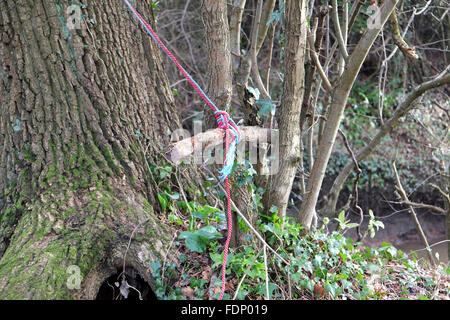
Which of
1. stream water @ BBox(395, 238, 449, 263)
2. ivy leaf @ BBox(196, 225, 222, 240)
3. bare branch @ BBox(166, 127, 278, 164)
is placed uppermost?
stream water @ BBox(395, 238, 449, 263)

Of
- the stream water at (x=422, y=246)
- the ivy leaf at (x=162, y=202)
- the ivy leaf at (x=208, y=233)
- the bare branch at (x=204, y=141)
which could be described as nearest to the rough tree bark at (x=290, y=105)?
the bare branch at (x=204, y=141)

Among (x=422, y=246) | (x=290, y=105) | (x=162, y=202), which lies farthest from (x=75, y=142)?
(x=422, y=246)

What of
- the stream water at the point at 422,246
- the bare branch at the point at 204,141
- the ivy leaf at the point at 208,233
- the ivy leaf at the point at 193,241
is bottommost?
the ivy leaf at the point at 193,241

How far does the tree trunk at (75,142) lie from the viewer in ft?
7.04

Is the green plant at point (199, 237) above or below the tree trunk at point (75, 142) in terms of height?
below

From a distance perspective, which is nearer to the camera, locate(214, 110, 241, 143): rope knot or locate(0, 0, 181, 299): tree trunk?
locate(214, 110, 241, 143): rope knot

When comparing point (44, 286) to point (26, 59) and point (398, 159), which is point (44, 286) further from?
point (398, 159)

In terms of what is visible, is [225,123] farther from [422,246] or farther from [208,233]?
[422,246]

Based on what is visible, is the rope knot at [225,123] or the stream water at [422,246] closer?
the rope knot at [225,123]

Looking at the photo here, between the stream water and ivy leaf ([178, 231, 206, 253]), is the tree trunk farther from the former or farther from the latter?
the stream water

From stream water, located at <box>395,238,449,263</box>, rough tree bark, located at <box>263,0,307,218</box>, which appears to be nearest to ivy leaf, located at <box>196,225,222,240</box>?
rough tree bark, located at <box>263,0,307,218</box>

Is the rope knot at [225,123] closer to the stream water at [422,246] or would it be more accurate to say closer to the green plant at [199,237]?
the green plant at [199,237]

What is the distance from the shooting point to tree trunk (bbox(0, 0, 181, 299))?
215 centimetres

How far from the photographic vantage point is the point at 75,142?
2.39m
